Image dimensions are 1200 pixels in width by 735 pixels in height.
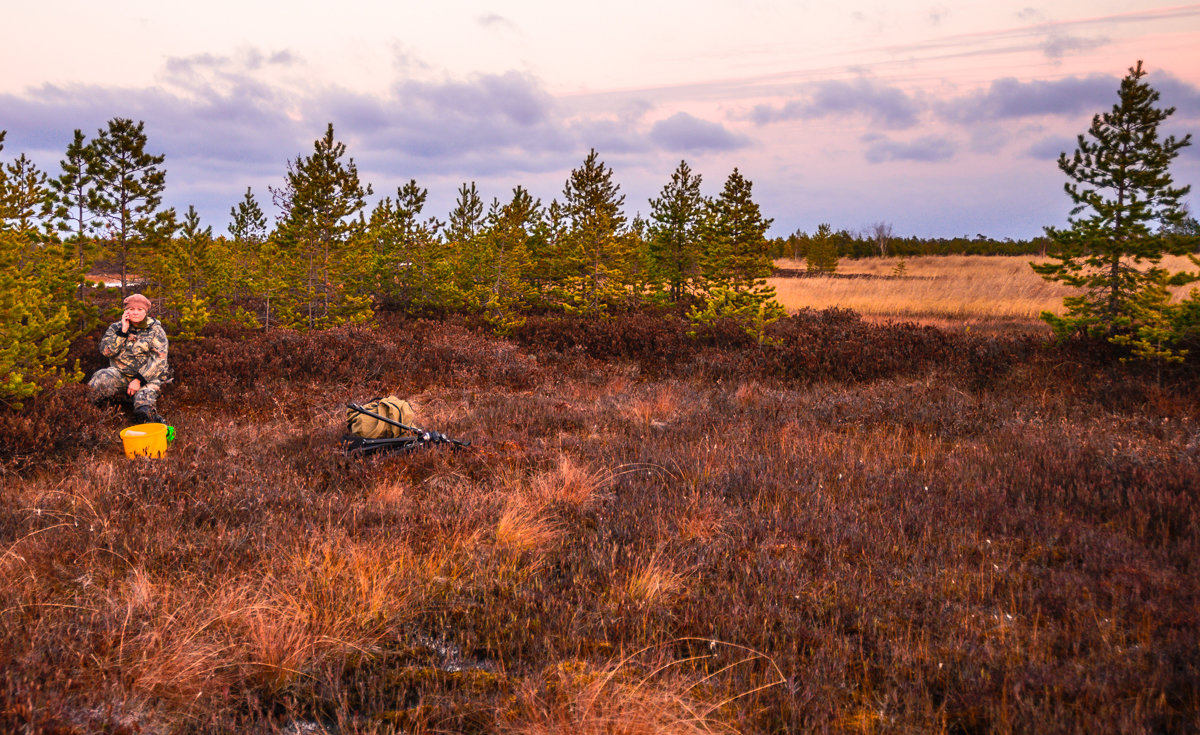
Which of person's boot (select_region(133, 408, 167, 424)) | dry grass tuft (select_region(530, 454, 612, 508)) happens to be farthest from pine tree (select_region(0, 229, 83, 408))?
dry grass tuft (select_region(530, 454, 612, 508))

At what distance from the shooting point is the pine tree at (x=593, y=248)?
56.8 ft

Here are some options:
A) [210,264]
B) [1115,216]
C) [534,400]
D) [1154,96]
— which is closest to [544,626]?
[534,400]

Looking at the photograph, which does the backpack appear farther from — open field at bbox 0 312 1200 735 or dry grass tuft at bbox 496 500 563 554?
dry grass tuft at bbox 496 500 563 554

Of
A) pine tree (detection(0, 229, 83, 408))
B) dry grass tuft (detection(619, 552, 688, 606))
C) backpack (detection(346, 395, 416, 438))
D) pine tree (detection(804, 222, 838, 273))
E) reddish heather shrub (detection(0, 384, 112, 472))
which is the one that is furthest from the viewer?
pine tree (detection(804, 222, 838, 273))

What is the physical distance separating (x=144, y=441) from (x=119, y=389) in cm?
283

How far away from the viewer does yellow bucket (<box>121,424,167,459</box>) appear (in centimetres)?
579

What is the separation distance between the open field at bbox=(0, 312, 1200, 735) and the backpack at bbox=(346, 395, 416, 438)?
0.41 meters

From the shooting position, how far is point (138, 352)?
8.03 m

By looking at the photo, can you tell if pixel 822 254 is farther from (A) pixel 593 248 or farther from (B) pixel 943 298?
(A) pixel 593 248

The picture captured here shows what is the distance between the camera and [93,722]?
2363 mm

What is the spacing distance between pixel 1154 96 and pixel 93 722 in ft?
47.7

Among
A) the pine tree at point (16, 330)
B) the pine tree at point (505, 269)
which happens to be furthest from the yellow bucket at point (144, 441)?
the pine tree at point (505, 269)

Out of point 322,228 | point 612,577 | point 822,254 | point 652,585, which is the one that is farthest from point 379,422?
point 822,254

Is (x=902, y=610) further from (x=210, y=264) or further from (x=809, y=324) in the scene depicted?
(x=210, y=264)
